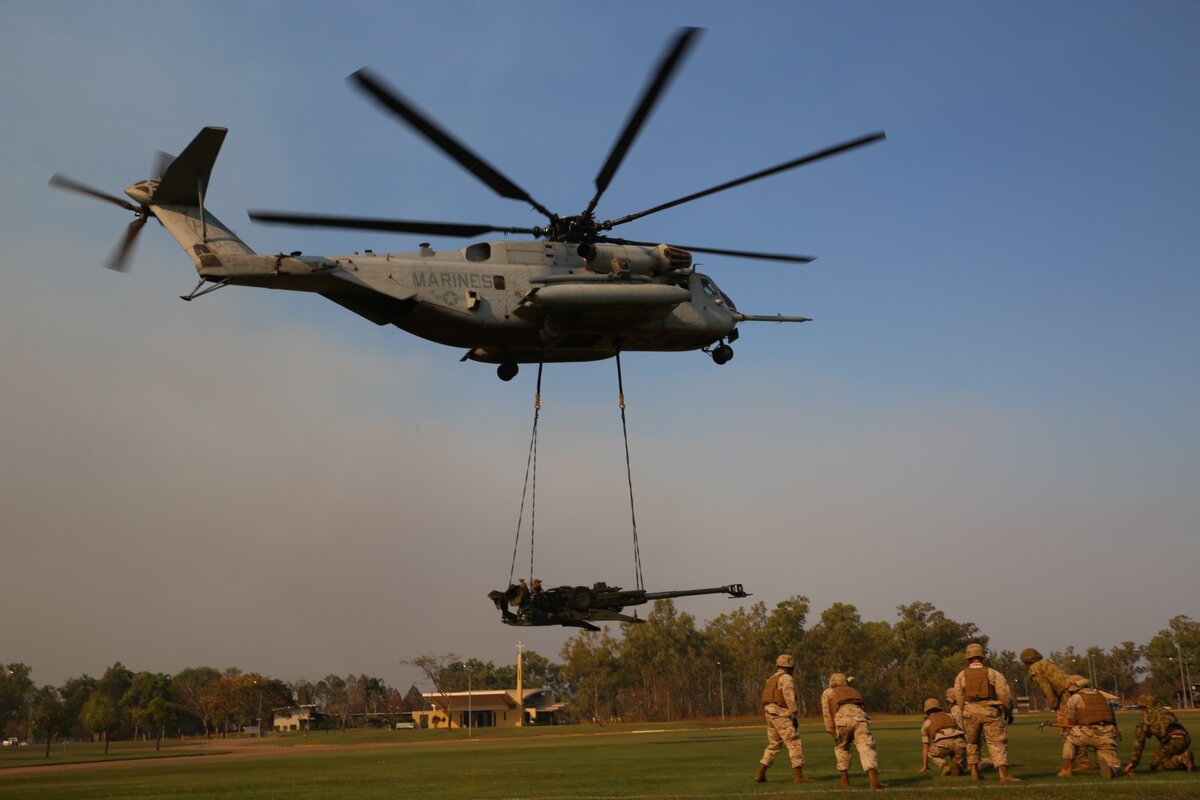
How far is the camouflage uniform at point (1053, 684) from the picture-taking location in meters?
14.6

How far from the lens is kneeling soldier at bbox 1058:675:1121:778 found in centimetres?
1358

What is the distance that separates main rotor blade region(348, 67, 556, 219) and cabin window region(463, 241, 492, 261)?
58.8 inches

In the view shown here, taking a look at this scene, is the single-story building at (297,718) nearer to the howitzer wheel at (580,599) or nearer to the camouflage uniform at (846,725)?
the howitzer wheel at (580,599)

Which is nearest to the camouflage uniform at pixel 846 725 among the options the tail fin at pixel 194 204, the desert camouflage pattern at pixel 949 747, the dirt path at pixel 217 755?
the desert camouflage pattern at pixel 949 747

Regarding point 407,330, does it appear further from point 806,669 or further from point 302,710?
point 302,710

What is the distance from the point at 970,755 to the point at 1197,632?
109309 mm

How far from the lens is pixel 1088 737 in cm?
1396

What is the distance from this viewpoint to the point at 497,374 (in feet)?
74.6

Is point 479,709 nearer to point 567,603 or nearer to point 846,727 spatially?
point 567,603

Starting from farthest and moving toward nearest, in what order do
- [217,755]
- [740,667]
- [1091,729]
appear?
[740,667] < [217,755] < [1091,729]

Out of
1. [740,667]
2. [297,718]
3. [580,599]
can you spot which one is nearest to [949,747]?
[580,599]

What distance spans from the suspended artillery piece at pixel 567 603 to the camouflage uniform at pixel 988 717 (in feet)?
23.1

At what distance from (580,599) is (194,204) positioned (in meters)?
10.7

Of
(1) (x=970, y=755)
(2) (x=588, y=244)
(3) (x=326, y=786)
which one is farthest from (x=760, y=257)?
(3) (x=326, y=786)
